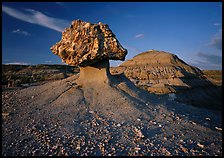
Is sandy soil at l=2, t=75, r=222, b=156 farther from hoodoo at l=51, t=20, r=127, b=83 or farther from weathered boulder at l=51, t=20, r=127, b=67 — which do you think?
weathered boulder at l=51, t=20, r=127, b=67

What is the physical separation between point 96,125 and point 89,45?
4.36 meters

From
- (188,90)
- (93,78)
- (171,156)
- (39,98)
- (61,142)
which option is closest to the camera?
(171,156)

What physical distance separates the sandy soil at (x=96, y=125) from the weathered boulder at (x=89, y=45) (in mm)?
1313

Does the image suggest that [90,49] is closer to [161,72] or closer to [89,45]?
[89,45]

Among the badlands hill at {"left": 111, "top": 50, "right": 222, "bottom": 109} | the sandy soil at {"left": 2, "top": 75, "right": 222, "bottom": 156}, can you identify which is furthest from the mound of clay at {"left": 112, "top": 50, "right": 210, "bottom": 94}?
the sandy soil at {"left": 2, "top": 75, "right": 222, "bottom": 156}

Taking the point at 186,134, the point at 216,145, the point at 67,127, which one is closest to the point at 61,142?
the point at 67,127

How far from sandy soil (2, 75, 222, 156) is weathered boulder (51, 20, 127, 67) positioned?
1.31 meters

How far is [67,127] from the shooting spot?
6078 mm

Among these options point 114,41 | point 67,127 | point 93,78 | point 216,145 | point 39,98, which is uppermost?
point 114,41

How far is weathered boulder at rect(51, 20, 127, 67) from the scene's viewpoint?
29.8 feet

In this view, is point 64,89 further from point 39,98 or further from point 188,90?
point 188,90

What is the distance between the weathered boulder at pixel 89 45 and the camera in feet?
29.8

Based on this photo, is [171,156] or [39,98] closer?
[171,156]

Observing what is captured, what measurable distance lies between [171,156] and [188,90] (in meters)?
18.6
